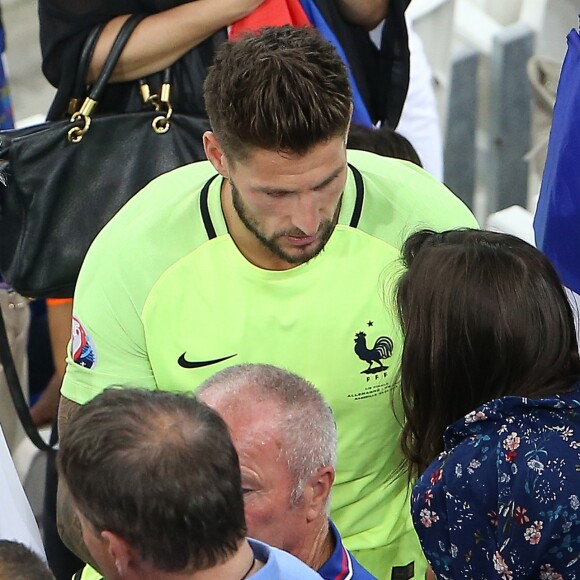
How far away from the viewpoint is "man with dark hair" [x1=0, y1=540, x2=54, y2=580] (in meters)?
1.59

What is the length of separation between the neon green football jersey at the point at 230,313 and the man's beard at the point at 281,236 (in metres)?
0.04

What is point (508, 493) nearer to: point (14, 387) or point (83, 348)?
point (83, 348)

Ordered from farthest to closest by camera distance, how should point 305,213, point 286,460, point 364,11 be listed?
point 364,11 → point 305,213 → point 286,460

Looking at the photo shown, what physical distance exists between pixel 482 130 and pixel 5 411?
2.43 meters

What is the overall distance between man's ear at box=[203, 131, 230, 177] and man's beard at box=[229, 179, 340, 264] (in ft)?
0.10

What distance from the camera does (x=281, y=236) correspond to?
7.16ft

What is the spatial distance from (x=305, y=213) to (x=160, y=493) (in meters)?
0.76

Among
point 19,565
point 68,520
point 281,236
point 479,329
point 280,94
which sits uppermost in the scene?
point 280,94

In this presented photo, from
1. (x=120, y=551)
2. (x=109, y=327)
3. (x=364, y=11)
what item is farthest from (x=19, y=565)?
(x=364, y=11)

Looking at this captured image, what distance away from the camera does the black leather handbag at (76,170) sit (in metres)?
2.61

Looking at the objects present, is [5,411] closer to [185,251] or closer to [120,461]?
[185,251]

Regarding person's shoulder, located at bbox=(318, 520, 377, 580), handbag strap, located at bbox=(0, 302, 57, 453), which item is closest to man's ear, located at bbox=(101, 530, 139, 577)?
person's shoulder, located at bbox=(318, 520, 377, 580)

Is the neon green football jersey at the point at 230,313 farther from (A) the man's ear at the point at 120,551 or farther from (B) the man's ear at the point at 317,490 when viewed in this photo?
(A) the man's ear at the point at 120,551

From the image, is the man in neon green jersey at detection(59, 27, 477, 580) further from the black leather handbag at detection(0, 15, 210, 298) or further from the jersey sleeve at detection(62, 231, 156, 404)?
the black leather handbag at detection(0, 15, 210, 298)
